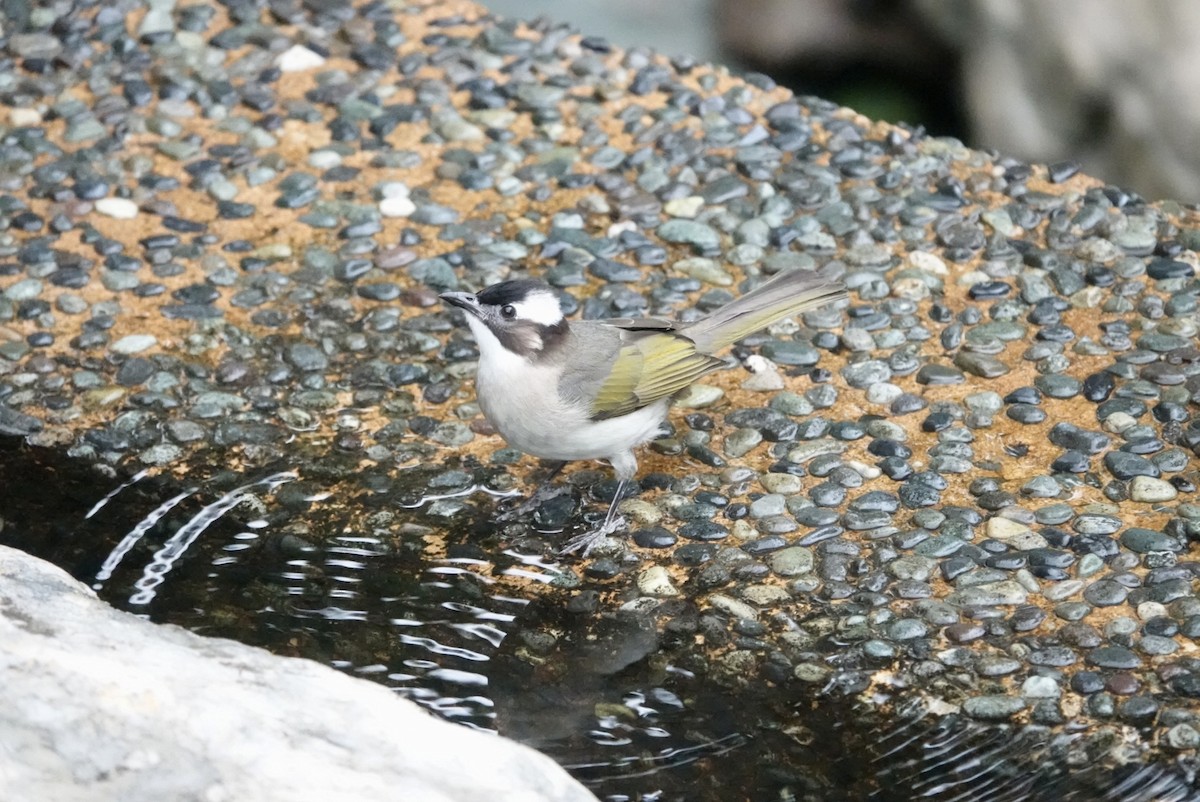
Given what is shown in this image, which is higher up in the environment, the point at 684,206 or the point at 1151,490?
the point at 684,206

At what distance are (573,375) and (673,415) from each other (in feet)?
2.58

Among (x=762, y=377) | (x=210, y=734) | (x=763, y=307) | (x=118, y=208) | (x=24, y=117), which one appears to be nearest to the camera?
(x=210, y=734)

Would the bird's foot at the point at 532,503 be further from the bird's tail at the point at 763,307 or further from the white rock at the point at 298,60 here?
the white rock at the point at 298,60

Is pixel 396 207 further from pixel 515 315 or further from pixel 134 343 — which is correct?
pixel 515 315

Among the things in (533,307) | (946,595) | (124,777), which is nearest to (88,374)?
(533,307)

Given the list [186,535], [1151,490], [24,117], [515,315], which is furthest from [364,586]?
[24,117]

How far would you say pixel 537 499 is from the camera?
552 cm

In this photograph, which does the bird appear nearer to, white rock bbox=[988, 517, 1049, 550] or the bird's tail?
the bird's tail

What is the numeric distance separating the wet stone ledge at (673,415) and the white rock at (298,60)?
0.07 ft

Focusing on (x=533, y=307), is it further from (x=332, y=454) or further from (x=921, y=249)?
(x=921, y=249)

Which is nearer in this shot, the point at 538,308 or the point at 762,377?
the point at 538,308

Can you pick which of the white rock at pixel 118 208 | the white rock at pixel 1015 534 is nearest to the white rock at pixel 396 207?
the white rock at pixel 118 208

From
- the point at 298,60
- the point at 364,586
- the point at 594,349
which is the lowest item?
the point at 364,586

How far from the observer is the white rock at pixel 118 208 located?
6988 mm
